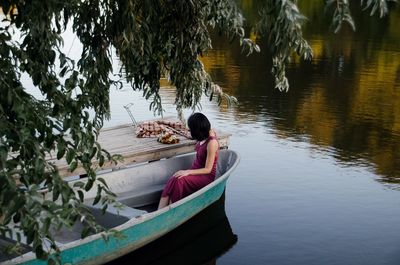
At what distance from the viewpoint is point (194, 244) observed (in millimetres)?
9078

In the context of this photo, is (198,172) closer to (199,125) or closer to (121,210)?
(199,125)

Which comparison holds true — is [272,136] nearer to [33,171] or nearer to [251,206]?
[251,206]

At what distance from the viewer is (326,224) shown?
32.6 ft

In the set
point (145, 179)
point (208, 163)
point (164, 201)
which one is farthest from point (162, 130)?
point (164, 201)

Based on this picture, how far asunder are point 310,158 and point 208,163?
532 cm

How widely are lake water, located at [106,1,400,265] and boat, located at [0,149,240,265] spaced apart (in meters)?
0.59

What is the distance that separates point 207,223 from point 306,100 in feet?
34.7

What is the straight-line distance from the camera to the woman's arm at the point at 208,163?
8.71 metres

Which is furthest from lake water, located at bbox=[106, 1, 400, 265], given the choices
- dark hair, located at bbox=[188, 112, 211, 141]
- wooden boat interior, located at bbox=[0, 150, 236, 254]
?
dark hair, located at bbox=[188, 112, 211, 141]

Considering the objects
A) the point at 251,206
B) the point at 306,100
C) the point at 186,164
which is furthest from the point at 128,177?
the point at 306,100

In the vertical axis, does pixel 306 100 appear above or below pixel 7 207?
below

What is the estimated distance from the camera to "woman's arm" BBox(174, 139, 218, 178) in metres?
8.71

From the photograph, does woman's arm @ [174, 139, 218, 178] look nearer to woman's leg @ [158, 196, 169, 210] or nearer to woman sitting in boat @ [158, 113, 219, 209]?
woman sitting in boat @ [158, 113, 219, 209]

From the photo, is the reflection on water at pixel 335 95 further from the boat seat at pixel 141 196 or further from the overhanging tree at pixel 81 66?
the overhanging tree at pixel 81 66
